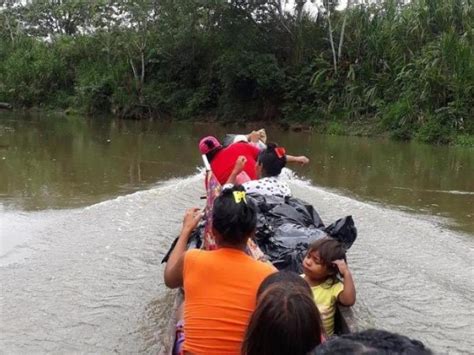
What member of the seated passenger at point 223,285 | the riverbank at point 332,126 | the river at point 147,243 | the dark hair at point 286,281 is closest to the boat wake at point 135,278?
the river at point 147,243

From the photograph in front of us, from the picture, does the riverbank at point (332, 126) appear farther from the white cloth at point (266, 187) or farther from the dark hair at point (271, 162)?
the white cloth at point (266, 187)

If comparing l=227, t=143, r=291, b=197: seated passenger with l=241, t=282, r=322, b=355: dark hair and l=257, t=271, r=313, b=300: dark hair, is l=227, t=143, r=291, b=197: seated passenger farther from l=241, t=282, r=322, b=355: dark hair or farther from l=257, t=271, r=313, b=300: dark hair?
l=241, t=282, r=322, b=355: dark hair

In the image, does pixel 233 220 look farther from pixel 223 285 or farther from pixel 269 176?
pixel 269 176

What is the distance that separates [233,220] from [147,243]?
139 inches

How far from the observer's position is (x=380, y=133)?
67.2ft

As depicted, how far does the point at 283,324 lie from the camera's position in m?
1.74

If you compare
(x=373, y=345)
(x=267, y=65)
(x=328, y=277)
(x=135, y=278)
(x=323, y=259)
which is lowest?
(x=135, y=278)

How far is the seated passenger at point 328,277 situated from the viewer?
10.5 ft

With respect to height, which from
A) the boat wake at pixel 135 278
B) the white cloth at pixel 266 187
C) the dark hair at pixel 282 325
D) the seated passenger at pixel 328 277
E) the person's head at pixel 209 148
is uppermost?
the person's head at pixel 209 148

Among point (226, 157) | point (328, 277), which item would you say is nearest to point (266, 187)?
point (226, 157)

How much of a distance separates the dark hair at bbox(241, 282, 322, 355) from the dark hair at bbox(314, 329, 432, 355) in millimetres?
767

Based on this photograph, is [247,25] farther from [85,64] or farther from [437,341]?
[437,341]

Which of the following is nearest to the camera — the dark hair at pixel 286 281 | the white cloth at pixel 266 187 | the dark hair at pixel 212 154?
the dark hair at pixel 286 281

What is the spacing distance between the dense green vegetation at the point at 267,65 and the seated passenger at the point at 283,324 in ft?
55.1
